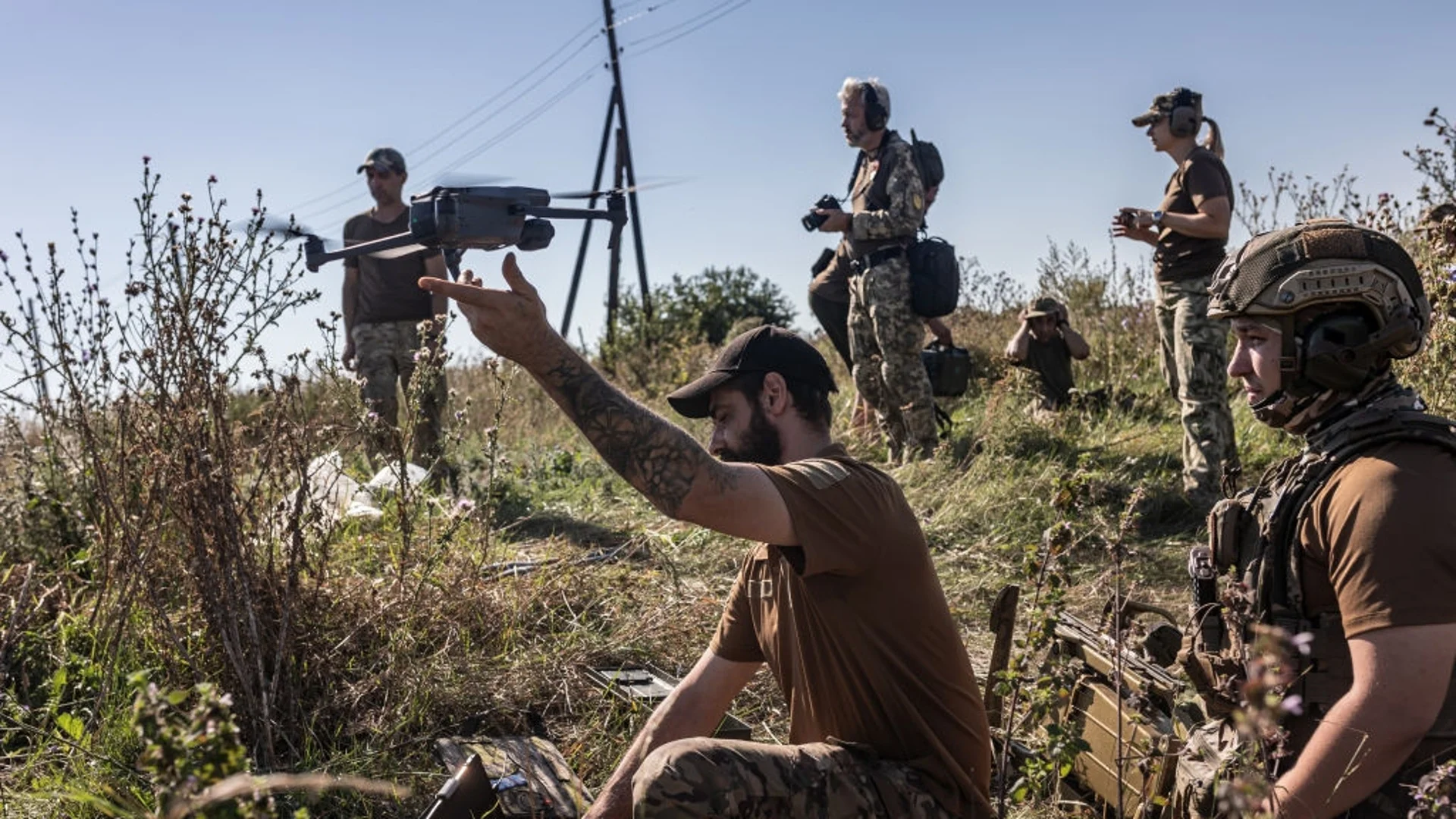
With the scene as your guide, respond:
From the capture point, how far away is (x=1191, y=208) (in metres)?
6.57

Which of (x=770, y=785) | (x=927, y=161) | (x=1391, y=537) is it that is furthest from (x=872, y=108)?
(x=1391, y=537)

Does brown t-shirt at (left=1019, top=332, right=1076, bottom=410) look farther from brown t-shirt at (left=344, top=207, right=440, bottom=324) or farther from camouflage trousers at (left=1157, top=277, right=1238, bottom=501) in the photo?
brown t-shirt at (left=344, top=207, right=440, bottom=324)

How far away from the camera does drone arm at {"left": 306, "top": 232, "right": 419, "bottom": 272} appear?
283 cm

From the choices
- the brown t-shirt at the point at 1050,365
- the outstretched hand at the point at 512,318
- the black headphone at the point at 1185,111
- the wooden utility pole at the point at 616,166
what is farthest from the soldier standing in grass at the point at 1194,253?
the wooden utility pole at the point at 616,166

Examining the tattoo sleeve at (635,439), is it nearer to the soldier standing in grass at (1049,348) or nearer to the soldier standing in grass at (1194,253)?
the soldier standing in grass at (1194,253)

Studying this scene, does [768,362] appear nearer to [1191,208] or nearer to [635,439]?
[635,439]

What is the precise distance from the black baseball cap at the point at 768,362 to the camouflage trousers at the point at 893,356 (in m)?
4.66

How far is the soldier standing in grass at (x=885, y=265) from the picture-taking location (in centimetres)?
758

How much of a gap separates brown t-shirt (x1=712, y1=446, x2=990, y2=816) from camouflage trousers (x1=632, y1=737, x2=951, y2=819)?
3.2 inches

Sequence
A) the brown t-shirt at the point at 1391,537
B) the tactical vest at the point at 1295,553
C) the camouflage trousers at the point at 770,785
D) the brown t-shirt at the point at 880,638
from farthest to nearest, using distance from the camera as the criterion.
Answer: the brown t-shirt at the point at 880,638, the camouflage trousers at the point at 770,785, the tactical vest at the point at 1295,553, the brown t-shirt at the point at 1391,537

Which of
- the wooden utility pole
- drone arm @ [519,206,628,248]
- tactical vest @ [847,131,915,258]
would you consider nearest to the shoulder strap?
tactical vest @ [847,131,915,258]

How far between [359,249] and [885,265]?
519 centimetres

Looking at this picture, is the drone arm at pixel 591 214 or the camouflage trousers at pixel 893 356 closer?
the drone arm at pixel 591 214

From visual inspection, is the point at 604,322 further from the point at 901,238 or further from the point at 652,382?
the point at 901,238
